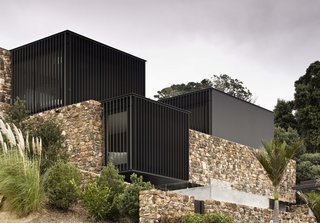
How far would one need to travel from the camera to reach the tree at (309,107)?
48.3 metres

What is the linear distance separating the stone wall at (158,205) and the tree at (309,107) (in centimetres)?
2960

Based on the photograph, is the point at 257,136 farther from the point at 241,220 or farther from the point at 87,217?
the point at 87,217

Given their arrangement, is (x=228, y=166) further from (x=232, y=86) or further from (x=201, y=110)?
(x=232, y=86)

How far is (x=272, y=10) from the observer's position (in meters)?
26.1

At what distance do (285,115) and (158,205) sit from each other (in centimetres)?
3476

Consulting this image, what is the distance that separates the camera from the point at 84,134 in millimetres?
25516

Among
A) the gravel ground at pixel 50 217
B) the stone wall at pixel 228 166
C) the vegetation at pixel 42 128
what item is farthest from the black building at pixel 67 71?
the gravel ground at pixel 50 217

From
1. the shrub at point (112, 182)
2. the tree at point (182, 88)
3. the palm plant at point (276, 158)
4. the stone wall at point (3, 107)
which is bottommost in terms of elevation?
the shrub at point (112, 182)

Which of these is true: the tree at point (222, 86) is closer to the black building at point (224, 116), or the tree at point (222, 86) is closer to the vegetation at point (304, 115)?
the vegetation at point (304, 115)

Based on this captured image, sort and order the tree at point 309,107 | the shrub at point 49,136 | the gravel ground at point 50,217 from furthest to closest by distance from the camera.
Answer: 1. the tree at point 309,107
2. the shrub at point 49,136
3. the gravel ground at point 50,217

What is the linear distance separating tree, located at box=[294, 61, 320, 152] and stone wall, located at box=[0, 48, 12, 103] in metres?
25.7

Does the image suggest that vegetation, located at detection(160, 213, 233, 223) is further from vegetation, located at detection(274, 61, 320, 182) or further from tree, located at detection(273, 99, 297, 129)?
tree, located at detection(273, 99, 297, 129)

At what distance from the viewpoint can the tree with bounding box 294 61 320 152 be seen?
48.3m

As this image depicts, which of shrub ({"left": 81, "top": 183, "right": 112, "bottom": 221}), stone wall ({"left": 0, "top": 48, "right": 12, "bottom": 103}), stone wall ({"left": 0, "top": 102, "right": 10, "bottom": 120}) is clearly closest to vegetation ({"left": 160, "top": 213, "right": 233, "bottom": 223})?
shrub ({"left": 81, "top": 183, "right": 112, "bottom": 221})
